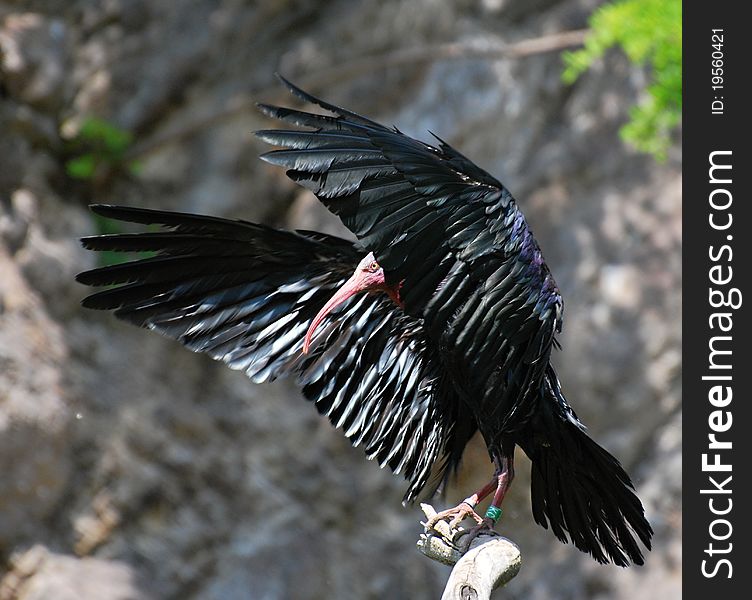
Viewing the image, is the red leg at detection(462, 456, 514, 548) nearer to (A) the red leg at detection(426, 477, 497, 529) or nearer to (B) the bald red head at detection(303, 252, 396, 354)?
(A) the red leg at detection(426, 477, 497, 529)

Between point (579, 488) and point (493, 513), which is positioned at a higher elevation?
point (579, 488)

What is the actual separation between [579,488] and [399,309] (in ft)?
3.04

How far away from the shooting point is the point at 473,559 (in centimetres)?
303

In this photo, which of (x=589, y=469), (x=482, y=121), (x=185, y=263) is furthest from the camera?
(x=482, y=121)

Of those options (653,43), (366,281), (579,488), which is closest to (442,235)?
(366,281)

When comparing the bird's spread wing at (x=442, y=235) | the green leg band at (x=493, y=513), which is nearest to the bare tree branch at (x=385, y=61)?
the bird's spread wing at (x=442, y=235)

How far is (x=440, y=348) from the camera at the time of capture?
10.6ft

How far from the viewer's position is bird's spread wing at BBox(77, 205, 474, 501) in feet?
12.2

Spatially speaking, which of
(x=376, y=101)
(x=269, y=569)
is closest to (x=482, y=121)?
(x=376, y=101)

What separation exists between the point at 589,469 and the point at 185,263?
1.65m

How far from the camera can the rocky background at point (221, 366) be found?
20.5ft

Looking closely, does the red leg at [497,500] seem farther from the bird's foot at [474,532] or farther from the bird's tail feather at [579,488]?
the bird's tail feather at [579,488]

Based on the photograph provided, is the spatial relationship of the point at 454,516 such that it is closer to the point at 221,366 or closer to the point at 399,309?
the point at 399,309
